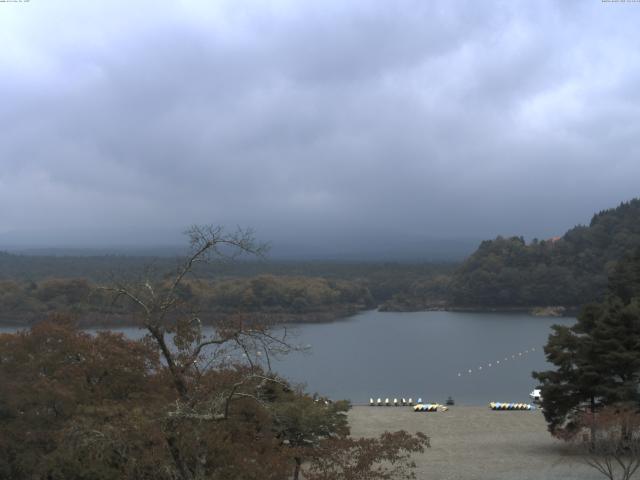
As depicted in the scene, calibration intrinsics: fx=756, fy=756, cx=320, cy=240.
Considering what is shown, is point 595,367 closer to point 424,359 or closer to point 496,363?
point 496,363

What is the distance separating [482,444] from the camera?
19.5 m

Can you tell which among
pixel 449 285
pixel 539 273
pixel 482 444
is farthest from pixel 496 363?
pixel 449 285

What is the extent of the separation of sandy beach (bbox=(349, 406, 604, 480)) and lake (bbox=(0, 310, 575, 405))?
150 inches

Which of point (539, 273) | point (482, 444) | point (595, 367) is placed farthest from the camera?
point (539, 273)

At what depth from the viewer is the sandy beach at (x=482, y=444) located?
50.8 feet

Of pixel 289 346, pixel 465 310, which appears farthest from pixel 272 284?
pixel 289 346

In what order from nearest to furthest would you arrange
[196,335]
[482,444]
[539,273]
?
[196,335], [482,444], [539,273]

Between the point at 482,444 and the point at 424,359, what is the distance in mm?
27410

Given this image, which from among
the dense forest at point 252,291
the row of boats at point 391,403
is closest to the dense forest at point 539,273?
the dense forest at point 252,291

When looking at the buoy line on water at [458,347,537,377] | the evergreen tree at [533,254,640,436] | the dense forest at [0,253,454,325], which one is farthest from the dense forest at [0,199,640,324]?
the evergreen tree at [533,254,640,436]

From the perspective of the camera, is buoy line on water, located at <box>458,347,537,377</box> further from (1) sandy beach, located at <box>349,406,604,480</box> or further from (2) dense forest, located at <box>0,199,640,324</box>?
(2) dense forest, located at <box>0,199,640,324</box>

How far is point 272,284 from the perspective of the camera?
73438mm

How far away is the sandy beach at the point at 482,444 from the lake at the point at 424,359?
380 centimetres

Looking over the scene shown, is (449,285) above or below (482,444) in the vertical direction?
above
